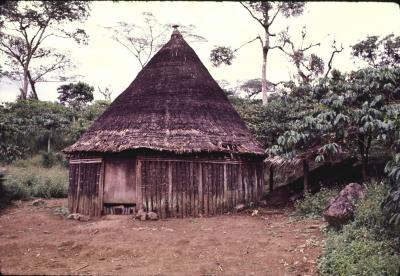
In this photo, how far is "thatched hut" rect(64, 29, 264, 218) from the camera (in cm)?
1185

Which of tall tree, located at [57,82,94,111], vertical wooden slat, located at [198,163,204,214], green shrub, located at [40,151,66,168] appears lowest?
vertical wooden slat, located at [198,163,204,214]

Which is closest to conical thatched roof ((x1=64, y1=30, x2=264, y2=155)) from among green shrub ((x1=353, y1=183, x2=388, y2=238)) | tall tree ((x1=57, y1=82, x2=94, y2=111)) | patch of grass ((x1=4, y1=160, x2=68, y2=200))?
green shrub ((x1=353, y1=183, x2=388, y2=238))

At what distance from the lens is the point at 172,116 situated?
42.8 ft

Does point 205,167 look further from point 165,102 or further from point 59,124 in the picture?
point 59,124

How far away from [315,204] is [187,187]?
3.84 m

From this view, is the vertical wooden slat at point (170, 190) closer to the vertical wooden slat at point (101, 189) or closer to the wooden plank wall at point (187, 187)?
the wooden plank wall at point (187, 187)

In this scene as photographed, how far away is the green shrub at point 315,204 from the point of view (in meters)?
10.4

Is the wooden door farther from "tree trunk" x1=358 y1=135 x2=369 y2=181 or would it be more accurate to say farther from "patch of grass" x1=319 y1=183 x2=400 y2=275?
"tree trunk" x1=358 y1=135 x2=369 y2=181

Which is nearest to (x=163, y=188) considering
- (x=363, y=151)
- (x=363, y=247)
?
(x=363, y=151)

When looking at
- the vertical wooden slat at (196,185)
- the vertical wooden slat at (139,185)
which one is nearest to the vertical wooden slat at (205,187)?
the vertical wooden slat at (196,185)

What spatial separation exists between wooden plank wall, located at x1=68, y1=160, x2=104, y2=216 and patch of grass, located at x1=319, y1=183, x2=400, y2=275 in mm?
7124

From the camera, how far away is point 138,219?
1134 centimetres

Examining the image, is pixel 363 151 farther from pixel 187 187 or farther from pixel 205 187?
pixel 187 187

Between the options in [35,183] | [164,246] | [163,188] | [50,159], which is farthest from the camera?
[50,159]
